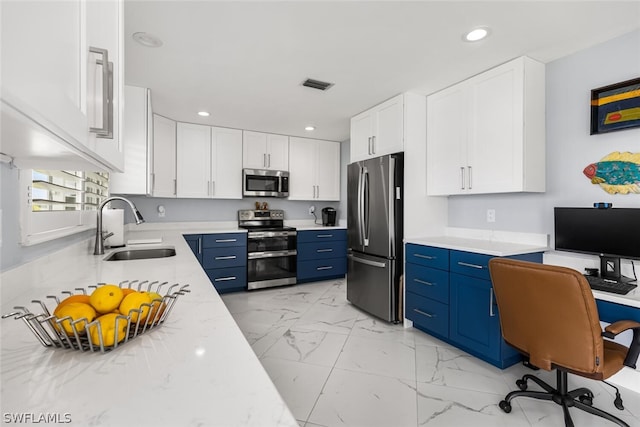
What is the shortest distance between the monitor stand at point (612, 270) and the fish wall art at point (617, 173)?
454 millimetres

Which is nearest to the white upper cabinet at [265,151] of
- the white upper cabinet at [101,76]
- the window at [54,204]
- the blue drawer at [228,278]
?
the blue drawer at [228,278]

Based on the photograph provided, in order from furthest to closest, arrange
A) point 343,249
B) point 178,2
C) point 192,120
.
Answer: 1. point 343,249
2. point 192,120
3. point 178,2

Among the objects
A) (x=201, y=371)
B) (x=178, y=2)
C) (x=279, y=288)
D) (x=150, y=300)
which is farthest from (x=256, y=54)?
(x=279, y=288)

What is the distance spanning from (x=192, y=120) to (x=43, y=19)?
3960 millimetres

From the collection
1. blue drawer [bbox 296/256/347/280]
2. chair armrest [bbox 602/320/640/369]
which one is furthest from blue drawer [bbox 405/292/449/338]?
blue drawer [bbox 296/256/347/280]

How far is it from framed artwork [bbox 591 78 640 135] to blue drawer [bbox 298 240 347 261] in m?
3.28

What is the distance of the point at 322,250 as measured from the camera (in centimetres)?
467

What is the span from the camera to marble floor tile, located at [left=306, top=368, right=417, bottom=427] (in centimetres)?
169

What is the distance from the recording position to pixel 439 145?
9.88 ft

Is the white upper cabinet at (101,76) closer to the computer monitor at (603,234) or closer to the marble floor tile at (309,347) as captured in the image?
the marble floor tile at (309,347)

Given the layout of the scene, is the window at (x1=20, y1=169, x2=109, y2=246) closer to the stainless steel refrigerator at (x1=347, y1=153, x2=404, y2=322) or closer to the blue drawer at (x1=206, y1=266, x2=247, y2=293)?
the blue drawer at (x1=206, y1=266, x2=247, y2=293)

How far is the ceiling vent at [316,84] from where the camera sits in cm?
279

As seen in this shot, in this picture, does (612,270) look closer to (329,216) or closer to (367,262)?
(367,262)

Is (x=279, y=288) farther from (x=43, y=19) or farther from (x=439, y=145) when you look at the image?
(x=43, y=19)
